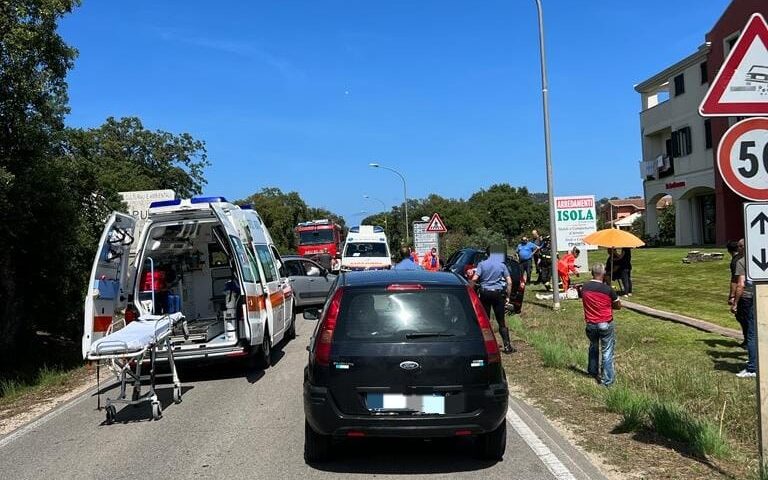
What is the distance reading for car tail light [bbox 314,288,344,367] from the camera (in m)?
5.38

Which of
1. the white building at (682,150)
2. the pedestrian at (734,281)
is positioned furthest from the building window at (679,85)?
the pedestrian at (734,281)

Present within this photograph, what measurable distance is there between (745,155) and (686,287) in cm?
1607

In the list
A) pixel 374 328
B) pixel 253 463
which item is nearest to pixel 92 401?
pixel 253 463

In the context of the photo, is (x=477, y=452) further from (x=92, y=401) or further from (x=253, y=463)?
(x=92, y=401)

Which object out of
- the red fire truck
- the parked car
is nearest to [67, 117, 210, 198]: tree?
the red fire truck

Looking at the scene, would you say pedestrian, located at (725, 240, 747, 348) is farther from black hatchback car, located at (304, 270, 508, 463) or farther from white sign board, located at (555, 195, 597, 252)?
white sign board, located at (555, 195, 597, 252)

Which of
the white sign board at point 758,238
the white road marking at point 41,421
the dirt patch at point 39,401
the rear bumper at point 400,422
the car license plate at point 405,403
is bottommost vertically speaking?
the dirt patch at point 39,401

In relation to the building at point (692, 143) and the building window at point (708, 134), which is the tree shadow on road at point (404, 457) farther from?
the building window at point (708, 134)

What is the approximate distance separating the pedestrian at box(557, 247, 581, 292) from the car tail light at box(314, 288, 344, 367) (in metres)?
14.2

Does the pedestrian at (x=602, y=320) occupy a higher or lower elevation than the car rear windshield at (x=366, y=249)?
lower

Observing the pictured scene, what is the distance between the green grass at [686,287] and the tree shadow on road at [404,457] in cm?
904

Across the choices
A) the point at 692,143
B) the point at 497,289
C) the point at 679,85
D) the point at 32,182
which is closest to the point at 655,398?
the point at 497,289

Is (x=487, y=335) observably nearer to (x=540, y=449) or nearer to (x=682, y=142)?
(x=540, y=449)

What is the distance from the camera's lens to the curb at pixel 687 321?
11.9 m
